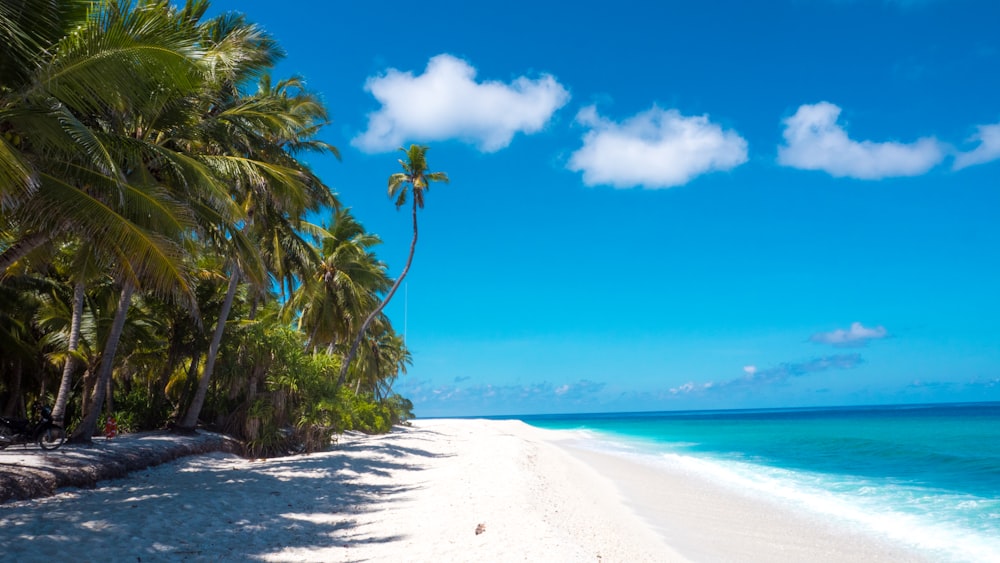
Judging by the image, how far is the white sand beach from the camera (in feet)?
21.5

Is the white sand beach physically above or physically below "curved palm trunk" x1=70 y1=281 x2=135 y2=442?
below

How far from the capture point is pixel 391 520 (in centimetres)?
845

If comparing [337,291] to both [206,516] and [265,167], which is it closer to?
[265,167]

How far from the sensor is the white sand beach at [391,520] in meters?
6.55

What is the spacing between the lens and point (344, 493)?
1075cm

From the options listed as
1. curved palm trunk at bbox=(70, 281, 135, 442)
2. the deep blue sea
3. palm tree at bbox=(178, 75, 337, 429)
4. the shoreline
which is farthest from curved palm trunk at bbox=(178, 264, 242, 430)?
the deep blue sea

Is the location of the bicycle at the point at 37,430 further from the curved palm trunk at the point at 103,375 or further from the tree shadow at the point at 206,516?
the tree shadow at the point at 206,516

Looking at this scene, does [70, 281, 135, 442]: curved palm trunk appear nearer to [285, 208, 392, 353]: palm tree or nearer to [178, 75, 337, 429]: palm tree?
[178, 75, 337, 429]: palm tree

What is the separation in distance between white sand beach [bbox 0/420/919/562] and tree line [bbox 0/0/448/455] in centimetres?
288

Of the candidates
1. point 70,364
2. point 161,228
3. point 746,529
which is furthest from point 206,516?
point 746,529

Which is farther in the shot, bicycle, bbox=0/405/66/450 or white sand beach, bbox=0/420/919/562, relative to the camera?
bicycle, bbox=0/405/66/450

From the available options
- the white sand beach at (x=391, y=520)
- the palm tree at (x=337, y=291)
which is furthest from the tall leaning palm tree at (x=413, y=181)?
the white sand beach at (x=391, y=520)

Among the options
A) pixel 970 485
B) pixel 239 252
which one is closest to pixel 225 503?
pixel 239 252

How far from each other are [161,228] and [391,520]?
4971 millimetres
